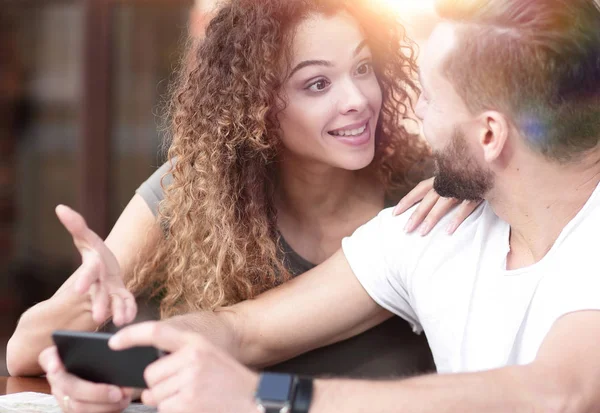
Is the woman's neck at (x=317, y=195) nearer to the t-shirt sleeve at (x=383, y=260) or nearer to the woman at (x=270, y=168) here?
the woman at (x=270, y=168)

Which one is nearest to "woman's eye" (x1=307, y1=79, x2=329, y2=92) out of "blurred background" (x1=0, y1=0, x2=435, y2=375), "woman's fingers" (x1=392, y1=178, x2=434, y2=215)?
"woman's fingers" (x1=392, y1=178, x2=434, y2=215)

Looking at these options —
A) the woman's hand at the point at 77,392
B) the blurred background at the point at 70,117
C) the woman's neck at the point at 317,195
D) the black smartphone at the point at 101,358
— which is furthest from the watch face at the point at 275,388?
the blurred background at the point at 70,117

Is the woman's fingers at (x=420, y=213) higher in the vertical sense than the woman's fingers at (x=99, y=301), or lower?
higher

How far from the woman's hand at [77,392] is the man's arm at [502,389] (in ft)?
1.37

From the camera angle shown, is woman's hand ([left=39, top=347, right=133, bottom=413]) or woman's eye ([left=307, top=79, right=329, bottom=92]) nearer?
woman's hand ([left=39, top=347, right=133, bottom=413])

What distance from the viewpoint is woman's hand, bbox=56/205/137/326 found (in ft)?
5.31

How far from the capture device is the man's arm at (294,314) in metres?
2.04

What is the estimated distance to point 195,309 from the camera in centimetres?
221

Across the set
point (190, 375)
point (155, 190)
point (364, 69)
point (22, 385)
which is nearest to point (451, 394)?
point (190, 375)

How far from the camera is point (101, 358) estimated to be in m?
1.47

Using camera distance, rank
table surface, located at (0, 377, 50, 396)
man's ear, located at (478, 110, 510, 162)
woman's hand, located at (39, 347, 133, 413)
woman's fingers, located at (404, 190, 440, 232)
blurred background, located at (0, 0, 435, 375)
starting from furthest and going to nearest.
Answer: blurred background, located at (0, 0, 435, 375) < woman's fingers, located at (404, 190, 440, 232) < table surface, located at (0, 377, 50, 396) < man's ear, located at (478, 110, 510, 162) < woman's hand, located at (39, 347, 133, 413)

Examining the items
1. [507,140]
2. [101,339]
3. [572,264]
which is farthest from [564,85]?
[101,339]

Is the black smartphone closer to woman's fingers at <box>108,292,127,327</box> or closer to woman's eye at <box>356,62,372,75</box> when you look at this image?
woman's fingers at <box>108,292,127,327</box>

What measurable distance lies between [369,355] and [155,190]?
2.40 feet
